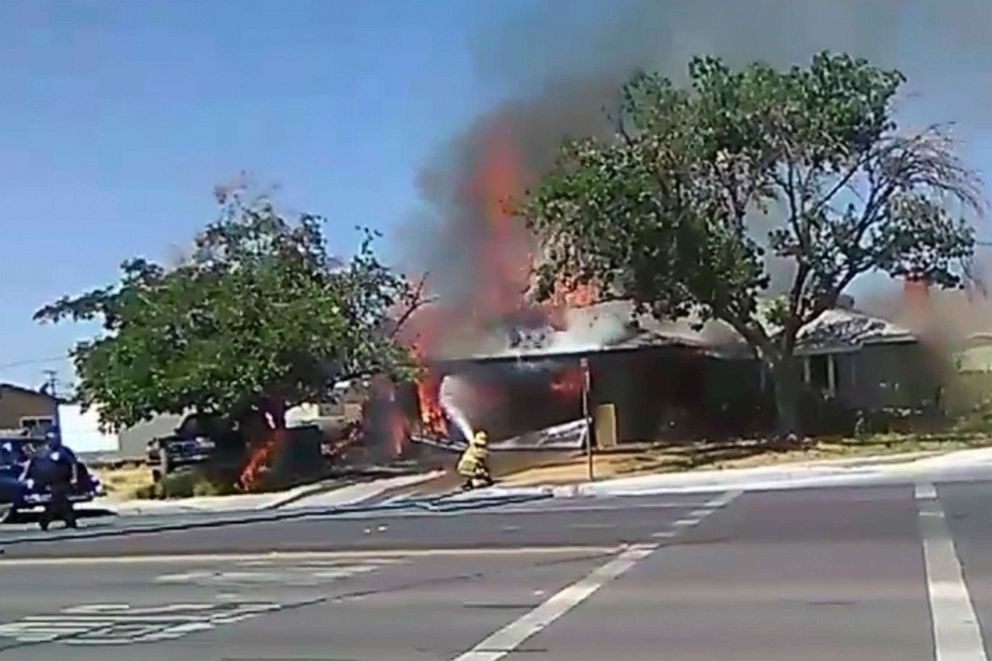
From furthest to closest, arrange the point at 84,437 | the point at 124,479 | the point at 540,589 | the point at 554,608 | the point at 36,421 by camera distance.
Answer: the point at 36,421 → the point at 84,437 → the point at 124,479 → the point at 540,589 → the point at 554,608

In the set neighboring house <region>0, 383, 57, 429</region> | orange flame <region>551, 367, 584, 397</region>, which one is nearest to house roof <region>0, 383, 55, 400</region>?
neighboring house <region>0, 383, 57, 429</region>

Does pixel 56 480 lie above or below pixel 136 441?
below

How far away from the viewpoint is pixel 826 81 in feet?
123

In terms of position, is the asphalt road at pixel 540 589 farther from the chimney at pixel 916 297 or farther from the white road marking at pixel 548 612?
the chimney at pixel 916 297

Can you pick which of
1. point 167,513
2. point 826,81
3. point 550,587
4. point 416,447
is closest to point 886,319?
point 826,81

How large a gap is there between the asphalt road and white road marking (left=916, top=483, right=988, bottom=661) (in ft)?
0.08

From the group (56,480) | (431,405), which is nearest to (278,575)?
(56,480)

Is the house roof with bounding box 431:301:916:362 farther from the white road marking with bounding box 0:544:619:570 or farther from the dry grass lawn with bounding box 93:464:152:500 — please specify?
the white road marking with bounding box 0:544:619:570

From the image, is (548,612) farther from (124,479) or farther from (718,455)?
(124,479)

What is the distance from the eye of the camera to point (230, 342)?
3372cm

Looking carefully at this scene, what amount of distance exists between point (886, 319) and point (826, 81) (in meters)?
9.64

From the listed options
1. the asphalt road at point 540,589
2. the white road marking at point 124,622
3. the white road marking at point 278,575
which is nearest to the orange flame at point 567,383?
the asphalt road at point 540,589

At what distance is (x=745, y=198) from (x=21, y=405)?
130ft

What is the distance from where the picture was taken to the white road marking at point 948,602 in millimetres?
9898
